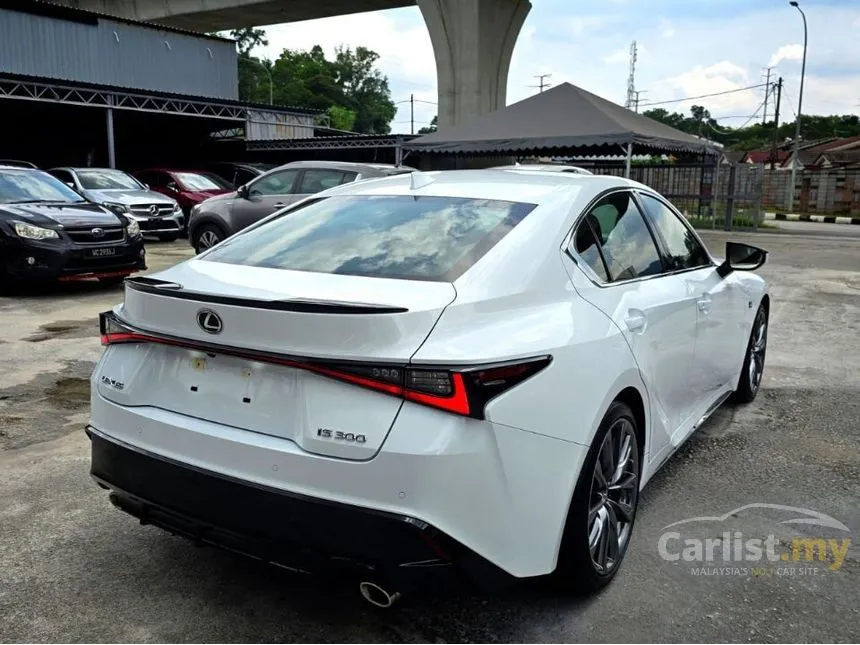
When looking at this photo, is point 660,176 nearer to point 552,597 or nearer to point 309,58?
point 552,597

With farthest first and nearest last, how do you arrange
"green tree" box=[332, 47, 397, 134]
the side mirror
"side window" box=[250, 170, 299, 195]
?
"green tree" box=[332, 47, 397, 134] → "side window" box=[250, 170, 299, 195] → the side mirror

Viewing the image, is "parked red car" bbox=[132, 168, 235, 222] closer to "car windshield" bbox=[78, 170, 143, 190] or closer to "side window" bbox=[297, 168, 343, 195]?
"car windshield" bbox=[78, 170, 143, 190]

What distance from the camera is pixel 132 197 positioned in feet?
48.5

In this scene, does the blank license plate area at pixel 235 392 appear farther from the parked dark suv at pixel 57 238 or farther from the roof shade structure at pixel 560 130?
the roof shade structure at pixel 560 130

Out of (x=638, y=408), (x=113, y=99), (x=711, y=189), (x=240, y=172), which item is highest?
(x=113, y=99)

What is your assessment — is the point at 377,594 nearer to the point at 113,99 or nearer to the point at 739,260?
the point at 739,260

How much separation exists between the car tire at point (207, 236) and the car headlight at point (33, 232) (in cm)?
359

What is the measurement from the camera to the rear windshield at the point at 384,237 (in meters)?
2.71

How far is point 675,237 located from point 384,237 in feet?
6.10

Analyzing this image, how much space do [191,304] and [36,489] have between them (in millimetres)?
1873

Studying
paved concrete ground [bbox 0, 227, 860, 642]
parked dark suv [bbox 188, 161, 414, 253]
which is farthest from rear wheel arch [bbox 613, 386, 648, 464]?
parked dark suv [bbox 188, 161, 414, 253]

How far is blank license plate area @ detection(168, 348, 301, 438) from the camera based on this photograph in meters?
2.26

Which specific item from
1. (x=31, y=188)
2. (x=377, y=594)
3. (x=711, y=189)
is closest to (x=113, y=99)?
(x=31, y=188)

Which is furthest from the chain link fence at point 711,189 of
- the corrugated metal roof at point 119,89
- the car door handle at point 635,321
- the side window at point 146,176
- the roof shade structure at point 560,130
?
the car door handle at point 635,321
